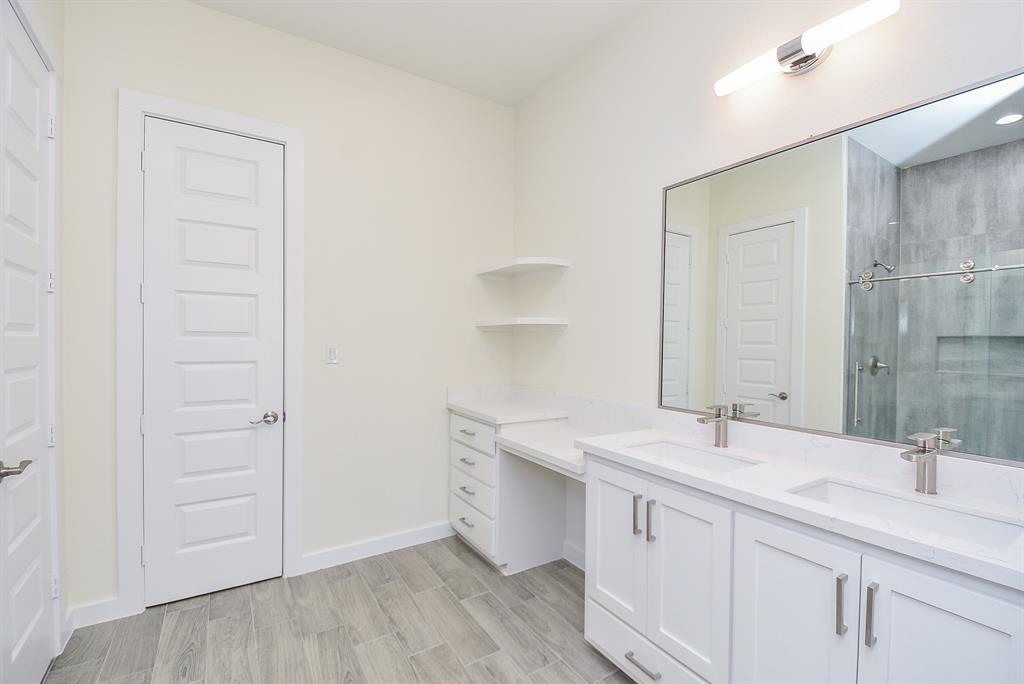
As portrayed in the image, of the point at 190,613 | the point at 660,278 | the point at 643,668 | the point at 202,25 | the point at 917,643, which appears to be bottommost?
the point at 190,613

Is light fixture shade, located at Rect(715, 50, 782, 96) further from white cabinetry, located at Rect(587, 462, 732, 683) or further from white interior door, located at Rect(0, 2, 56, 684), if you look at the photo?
white interior door, located at Rect(0, 2, 56, 684)

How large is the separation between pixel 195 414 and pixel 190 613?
92cm

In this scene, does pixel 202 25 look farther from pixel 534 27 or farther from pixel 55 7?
pixel 534 27

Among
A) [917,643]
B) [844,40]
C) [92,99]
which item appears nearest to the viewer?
[917,643]

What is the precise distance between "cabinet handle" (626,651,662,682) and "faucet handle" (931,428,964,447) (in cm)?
113

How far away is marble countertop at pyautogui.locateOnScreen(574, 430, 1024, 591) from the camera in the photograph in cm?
93

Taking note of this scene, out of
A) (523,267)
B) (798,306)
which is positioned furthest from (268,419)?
(798,306)

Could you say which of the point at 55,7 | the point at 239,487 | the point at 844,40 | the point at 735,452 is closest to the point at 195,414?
the point at 239,487

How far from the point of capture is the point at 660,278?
223 cm

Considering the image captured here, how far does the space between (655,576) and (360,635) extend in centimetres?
133

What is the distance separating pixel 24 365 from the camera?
1.63m

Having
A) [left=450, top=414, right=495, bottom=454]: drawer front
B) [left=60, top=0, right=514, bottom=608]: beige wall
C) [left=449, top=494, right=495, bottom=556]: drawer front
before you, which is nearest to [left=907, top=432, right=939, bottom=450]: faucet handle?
[left=450, top=414, right=495, bottom=454]: drawer front

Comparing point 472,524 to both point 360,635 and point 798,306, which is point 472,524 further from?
point 798,306

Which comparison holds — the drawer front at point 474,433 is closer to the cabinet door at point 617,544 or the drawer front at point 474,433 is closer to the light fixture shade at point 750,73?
the cabinet door at point 617,544
